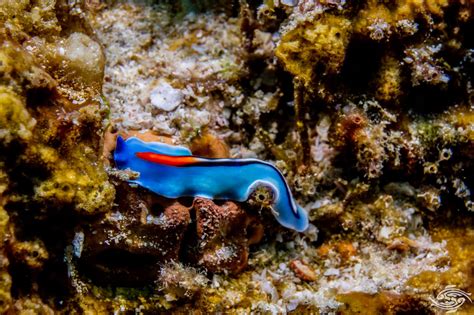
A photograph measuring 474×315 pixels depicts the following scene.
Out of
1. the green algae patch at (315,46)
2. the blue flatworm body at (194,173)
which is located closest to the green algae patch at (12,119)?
the blue flatworm body at (194,173)

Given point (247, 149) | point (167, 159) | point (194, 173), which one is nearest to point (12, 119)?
point (167, 159)

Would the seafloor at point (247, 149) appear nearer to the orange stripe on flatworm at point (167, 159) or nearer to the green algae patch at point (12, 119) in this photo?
the green algae patch at point (12, 119)

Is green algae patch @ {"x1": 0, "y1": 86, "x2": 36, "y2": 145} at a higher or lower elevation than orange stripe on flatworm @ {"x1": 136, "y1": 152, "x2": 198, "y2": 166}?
higher

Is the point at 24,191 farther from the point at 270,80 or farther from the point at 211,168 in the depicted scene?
the point at 270,80

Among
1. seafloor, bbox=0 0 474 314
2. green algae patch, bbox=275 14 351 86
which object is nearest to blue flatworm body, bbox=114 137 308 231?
seafloor, bbox=0 0 474 314

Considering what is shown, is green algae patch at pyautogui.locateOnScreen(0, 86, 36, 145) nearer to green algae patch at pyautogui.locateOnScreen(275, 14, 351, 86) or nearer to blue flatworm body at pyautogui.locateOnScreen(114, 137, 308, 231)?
blue flatworm body at pyautogui.locateOnScreen(114, 137, 308, 231)

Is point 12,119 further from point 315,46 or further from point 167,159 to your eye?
point 315,46

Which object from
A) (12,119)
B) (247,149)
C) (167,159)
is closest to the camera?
(12,119)

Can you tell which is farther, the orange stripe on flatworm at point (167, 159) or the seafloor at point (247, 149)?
the orange stripe on flatworm at point (167, 159)
